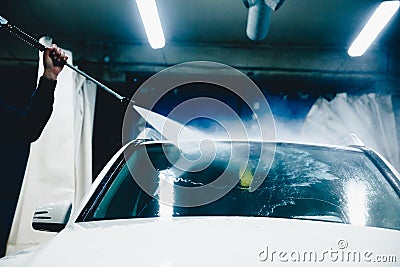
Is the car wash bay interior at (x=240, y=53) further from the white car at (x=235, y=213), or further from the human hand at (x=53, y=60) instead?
the white car at (x=235, y=213)

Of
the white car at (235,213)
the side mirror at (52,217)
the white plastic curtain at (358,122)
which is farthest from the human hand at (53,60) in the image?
the white plastic curtain at (358,122)

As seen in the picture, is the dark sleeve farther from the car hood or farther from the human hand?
the car hood

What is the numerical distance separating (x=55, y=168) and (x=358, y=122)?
357 centimetres

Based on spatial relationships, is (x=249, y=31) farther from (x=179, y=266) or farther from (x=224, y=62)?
(x=179, y=266)

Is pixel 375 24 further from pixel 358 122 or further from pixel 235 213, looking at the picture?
pixel 235 213

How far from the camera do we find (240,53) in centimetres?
536

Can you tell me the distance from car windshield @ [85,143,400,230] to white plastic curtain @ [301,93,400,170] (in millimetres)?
2872

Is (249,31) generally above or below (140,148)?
above

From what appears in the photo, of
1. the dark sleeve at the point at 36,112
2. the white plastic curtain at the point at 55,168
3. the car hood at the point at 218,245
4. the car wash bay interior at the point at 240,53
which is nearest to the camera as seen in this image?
the car hood at the point at 218,245

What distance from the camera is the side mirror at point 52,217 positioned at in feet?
6.22

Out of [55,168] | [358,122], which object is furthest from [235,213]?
[358,122]

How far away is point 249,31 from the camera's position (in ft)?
13.2

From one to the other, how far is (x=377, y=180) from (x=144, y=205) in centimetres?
117

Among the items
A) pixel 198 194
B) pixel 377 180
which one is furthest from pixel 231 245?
pixel 377 180
